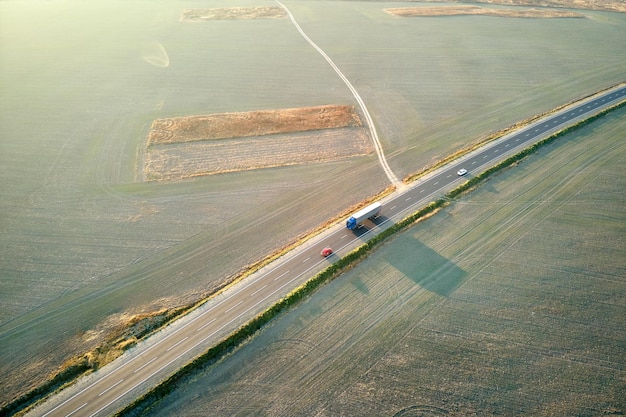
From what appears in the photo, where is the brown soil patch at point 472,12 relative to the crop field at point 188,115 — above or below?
above

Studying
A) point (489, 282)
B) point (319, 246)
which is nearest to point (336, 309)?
point (319, 246)

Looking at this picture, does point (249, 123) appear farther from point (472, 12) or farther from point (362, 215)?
point (472, 12)

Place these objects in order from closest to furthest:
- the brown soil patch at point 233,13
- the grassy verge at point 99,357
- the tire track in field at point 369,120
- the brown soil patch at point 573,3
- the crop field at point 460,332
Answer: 1. the crop field at point 460,332
2. the grassy verge at point 99,357
3. the tire track in field at point 369,120
4. the brown soil patch at point 233,13
5. the brown soil patch at point 573,3

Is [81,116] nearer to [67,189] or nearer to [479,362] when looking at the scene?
[67,189]

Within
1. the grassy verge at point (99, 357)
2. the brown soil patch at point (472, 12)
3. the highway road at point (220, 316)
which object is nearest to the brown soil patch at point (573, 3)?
the brown soil patch at point (472, 12)

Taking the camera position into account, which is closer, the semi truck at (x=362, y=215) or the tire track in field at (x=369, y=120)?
the semi truck at (x=362, y=215)

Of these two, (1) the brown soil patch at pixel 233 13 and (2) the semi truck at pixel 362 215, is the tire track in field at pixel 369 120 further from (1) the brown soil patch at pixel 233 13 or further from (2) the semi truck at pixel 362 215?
(1) the brown soil patch at pixel 233 13

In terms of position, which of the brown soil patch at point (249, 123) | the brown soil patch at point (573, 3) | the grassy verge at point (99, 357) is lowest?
the grassy verge at point (99, 357)
